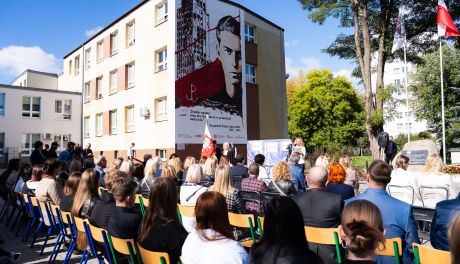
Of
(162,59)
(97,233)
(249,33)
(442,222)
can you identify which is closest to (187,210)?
(97,233)

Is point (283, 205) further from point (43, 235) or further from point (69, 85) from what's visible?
point (69, 85)

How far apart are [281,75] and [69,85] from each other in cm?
2036

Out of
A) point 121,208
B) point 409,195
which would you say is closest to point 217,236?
point 121,208

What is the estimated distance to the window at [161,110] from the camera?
Result: 846 inches

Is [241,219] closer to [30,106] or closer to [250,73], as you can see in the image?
[250,73]

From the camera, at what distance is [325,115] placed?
145 ft

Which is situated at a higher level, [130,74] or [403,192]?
[130,74]

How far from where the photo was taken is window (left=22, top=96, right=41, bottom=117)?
29.6 meters

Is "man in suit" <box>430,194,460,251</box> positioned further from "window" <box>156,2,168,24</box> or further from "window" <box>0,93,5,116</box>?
"window" <box>0,93,5,116</box>

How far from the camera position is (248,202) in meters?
6.09

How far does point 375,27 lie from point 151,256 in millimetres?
20941

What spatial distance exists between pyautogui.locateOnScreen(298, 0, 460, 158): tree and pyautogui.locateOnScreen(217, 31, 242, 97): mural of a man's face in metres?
5.21

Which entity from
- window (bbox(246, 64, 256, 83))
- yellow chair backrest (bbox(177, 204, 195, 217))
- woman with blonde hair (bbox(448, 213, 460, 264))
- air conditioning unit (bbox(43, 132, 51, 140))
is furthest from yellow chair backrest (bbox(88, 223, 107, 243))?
air conditioning unit (bbox(43, 132, 51, 140))

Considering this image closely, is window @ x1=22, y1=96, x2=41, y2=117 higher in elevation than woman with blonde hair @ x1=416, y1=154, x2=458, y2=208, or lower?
higher
